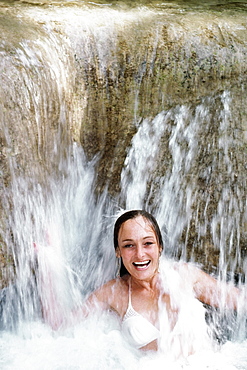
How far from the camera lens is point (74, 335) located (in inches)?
134

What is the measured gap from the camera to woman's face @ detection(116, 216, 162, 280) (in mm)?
3262

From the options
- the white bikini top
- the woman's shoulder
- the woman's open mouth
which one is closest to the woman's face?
the woman's open mouth

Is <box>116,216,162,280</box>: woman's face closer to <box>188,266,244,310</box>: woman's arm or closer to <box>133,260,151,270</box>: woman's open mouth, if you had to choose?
<box>133,260,151,270</box>: woman's open mouth

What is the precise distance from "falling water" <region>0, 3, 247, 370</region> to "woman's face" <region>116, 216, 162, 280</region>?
23 centimetres

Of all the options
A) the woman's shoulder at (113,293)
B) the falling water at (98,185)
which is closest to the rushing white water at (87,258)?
the falling water at (98,185)

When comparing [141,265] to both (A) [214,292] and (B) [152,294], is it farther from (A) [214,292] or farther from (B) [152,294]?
(A) [214,292]

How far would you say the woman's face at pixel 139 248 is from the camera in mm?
3262

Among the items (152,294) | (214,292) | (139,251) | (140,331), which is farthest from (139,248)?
(214,292)

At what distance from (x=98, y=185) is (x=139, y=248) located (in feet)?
3.84

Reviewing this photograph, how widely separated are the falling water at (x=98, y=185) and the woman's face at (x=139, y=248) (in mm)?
230

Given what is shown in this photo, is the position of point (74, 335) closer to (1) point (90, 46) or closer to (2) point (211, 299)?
(2) point (211, 299)

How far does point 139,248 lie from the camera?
3.25 m

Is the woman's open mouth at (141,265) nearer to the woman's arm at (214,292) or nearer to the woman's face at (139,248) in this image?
the woman's face at (139,248)

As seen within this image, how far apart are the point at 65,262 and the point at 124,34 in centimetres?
217
